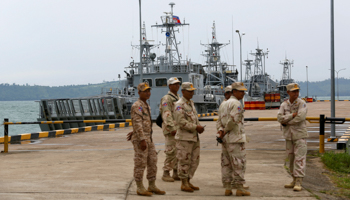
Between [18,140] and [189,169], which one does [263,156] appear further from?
[18,140]

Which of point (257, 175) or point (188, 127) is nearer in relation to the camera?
point (188, 127)

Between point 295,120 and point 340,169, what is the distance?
249 cm

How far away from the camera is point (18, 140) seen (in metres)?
16.6

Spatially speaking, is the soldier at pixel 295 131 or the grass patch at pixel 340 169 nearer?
the soldier at pixel 295 131

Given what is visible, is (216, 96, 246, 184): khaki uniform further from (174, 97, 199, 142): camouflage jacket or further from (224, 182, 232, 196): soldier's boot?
(174, 97, 199, 142): camouflage jacket

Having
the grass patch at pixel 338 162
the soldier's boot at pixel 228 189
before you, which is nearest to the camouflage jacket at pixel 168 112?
the soldier's boot at pixel 228 189

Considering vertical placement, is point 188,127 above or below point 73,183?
above

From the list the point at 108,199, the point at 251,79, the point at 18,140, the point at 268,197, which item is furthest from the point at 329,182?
the point at 251,79

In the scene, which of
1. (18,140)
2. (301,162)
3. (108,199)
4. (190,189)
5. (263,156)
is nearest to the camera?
(108,199)

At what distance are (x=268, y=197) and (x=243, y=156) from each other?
0.72 m

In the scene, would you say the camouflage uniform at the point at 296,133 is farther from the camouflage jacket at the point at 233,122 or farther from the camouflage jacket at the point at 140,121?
the camouflage jacket at the point at 140,121

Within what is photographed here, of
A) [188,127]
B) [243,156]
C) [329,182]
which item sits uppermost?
[188,127]

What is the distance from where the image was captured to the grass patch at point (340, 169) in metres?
7.65

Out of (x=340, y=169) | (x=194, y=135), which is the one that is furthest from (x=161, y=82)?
(x=194, y=135)
